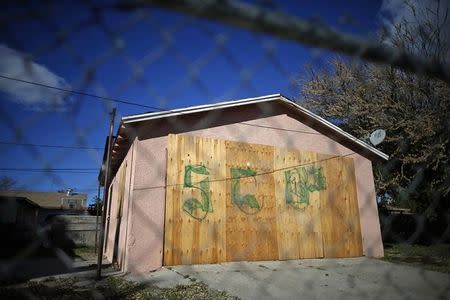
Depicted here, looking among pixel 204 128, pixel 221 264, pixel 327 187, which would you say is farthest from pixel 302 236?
pixel 204 128

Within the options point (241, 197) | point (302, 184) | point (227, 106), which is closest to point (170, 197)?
point (241, 197)

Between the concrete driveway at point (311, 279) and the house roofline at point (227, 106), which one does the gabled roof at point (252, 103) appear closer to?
the house roofline at point (227, 106)

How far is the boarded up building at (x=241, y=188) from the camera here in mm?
6766

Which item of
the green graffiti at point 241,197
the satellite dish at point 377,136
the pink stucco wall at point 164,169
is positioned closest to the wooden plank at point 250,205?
the green graffiti at point 241,197

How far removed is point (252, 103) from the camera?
8.81 metres

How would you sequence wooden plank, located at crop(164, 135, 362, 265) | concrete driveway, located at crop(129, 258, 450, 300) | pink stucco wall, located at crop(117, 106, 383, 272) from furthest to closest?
1. wooden plank, located at crop(164, 135, 362, 265)
2. pink stucco wall, located at crop(117, 106, 383, 272)
3. concrete driveway, located at crop(129, 258, 450, 300)

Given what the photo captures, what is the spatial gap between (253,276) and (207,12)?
575 centimetres

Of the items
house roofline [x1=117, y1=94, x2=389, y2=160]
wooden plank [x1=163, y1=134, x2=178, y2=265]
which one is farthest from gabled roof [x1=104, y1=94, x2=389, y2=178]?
wooden plank [x1=163, y1=134, x2=178, y2=265]

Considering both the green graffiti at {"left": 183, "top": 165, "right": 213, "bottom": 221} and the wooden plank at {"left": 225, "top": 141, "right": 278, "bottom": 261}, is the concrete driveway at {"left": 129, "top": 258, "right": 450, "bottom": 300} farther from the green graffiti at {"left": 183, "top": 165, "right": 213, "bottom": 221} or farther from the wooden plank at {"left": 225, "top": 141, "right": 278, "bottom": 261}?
the green graffiti at {"left": 183, "top": 165, "right": 213, "bottom": 221}

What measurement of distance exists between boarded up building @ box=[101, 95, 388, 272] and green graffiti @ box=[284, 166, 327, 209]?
0.09ft

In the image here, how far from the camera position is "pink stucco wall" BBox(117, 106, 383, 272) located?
657 cm

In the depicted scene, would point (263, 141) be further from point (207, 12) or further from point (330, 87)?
point (330, 87)

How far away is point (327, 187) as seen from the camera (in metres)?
9.10

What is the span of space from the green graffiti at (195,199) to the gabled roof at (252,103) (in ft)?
4.45
